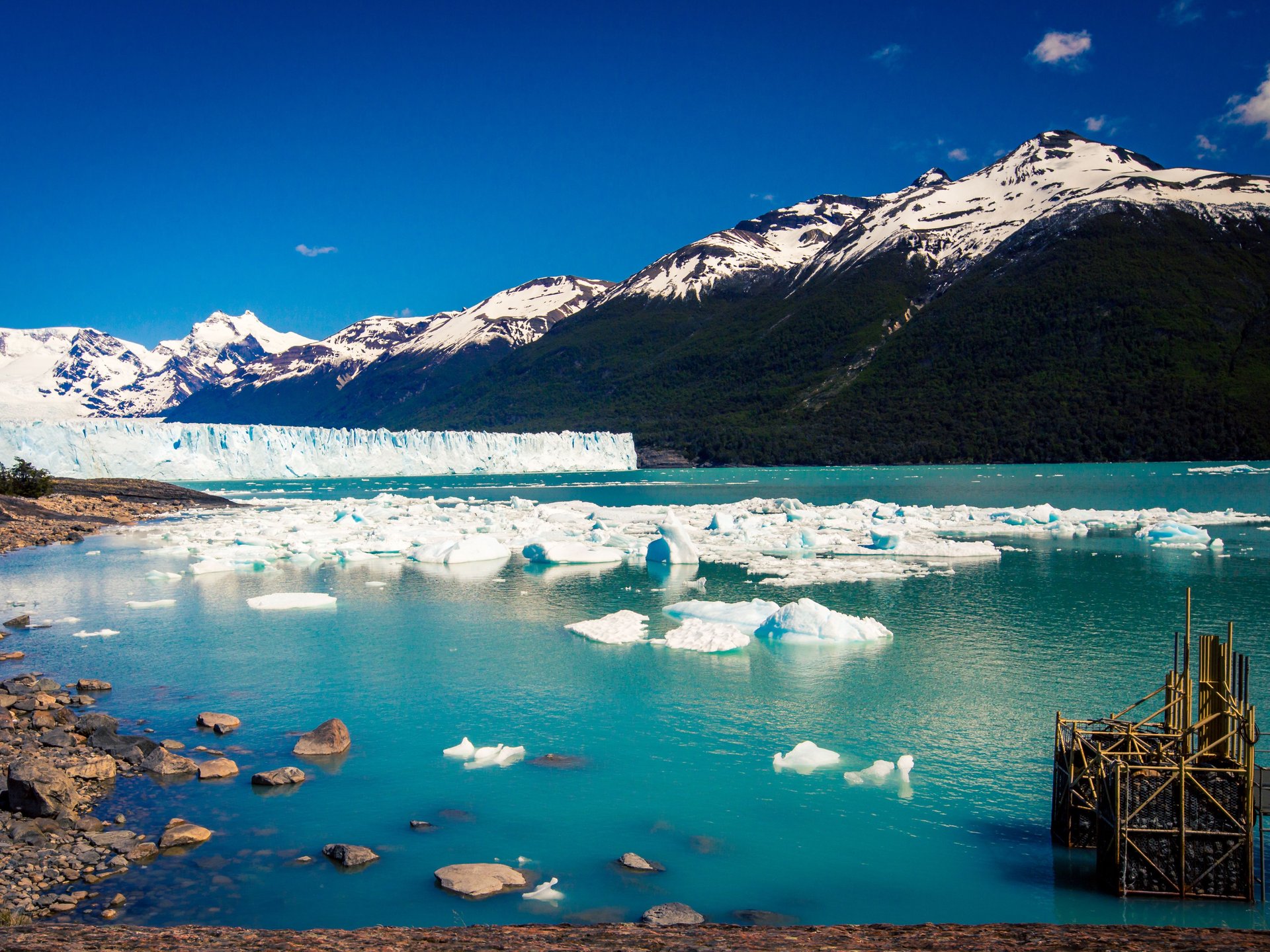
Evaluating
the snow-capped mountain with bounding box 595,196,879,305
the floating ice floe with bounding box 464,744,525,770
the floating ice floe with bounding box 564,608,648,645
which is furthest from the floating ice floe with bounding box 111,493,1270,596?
the snow-capped mountain with bounding box 595,196,879,305

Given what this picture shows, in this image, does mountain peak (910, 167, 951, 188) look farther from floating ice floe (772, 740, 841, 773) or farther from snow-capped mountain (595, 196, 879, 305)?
floating ice floe (772, 740, 841, 773)

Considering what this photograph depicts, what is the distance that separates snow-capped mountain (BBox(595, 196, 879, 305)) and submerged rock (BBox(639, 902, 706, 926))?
121 meters

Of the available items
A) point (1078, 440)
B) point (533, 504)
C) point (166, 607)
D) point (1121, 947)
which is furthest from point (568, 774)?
point (1078, 440)

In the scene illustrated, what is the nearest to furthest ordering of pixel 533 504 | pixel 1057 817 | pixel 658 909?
pixel 658 909
pixel 1057 817
pixel 533 504

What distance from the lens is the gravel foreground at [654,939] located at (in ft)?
13.8

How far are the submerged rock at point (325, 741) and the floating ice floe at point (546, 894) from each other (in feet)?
11.4

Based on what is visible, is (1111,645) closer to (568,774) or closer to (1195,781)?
(1195,781)

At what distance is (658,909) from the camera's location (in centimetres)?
537

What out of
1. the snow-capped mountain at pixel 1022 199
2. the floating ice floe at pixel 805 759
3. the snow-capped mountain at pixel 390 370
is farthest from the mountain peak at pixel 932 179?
the floating ice floe at pixel 805 759

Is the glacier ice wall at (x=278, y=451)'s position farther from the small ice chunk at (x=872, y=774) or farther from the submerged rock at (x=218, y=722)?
the small ice chunk at (x=872, y=774)

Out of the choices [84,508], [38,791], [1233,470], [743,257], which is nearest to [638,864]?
[38,791]

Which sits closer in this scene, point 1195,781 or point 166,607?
point 1195,781

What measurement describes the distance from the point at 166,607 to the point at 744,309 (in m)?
101

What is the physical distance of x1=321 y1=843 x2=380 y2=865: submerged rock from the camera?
20.0 feet
